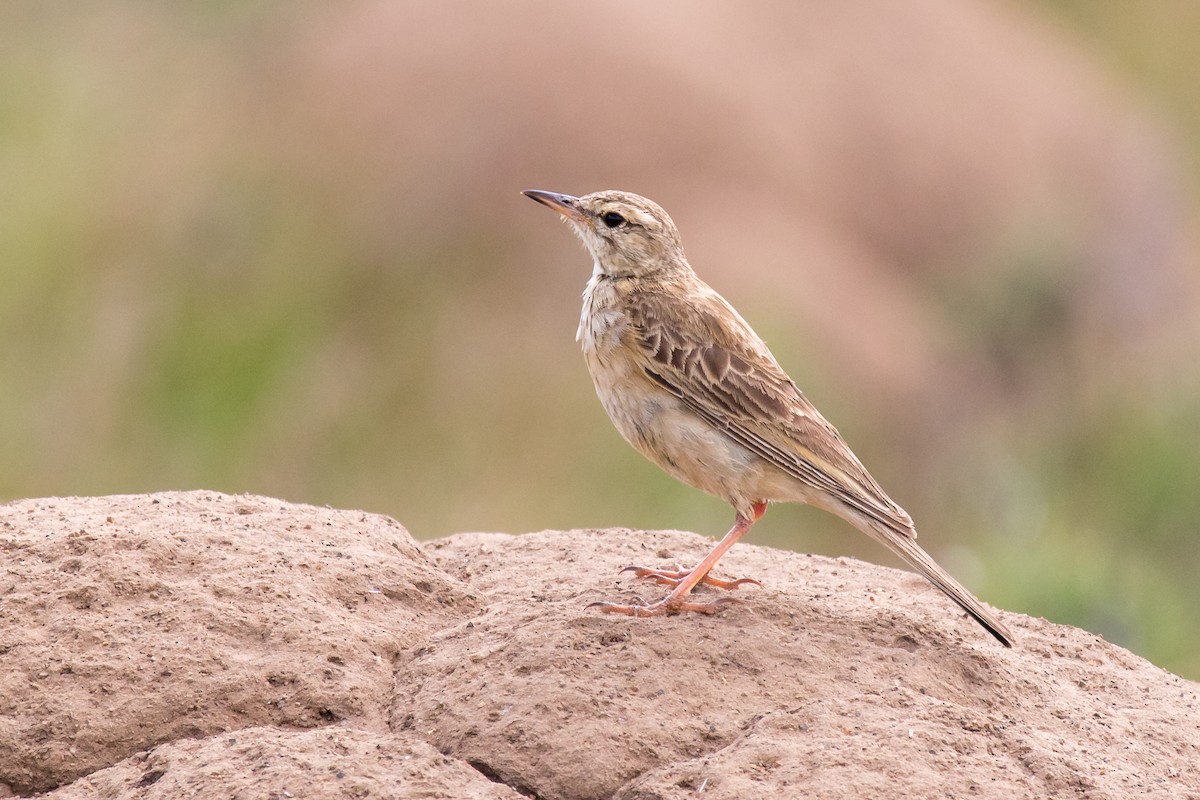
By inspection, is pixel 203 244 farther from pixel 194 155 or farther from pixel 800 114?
pixel 800 114

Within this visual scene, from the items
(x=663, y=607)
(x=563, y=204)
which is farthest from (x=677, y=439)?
(x=563, y=204)

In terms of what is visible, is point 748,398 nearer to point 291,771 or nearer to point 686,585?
point 686,585

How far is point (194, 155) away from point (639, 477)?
20.1ft

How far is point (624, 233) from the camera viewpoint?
6121mm

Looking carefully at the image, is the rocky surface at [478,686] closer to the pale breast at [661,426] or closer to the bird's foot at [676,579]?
the bird's foot at [676,579]

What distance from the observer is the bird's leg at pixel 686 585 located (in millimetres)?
5020

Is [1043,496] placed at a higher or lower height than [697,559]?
higher

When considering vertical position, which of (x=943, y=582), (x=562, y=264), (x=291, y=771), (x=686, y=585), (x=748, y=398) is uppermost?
(x=562, y=264)

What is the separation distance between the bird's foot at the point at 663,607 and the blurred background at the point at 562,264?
4057 mm

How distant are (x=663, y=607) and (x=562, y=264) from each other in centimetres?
921

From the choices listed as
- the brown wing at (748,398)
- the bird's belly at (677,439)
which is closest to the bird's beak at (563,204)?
the brown wing at (748,398)

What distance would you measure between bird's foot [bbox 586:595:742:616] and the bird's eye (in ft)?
5.41

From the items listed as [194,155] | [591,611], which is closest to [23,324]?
[194,155]

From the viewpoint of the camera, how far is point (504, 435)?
12594 millimetres
